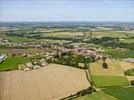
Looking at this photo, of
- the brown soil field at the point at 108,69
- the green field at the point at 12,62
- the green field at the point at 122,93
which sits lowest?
the green field at the point at 12,62

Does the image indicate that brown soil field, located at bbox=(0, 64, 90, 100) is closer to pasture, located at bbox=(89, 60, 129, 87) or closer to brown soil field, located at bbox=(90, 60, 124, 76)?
pasture, located at bbox=(89, 60, 129, 87)

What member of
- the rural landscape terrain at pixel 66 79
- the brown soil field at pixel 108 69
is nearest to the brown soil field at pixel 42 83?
the rural landscape terrain at pixel 66 79

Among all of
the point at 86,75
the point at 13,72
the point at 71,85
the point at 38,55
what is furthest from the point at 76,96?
the point at 38,55

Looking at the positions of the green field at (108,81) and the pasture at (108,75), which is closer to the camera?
the green field at (108,81)

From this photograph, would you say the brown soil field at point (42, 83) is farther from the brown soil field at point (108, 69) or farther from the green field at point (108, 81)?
the brown soil field at point (108, 69)

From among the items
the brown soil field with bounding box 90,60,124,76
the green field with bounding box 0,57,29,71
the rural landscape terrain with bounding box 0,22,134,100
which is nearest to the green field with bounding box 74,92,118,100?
the rural landscape terrain with bounding box 0,22,134,100

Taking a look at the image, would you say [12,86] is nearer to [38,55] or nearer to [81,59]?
[81,59]

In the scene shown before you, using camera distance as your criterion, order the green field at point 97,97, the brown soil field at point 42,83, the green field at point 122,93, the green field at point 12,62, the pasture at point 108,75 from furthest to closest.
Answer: the green field at point 12,62
the pasture at point 108,75
the green field at point 122,93
the green field at point 97,97
the brown soil field at point 42,83

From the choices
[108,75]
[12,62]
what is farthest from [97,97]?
[12,62]
